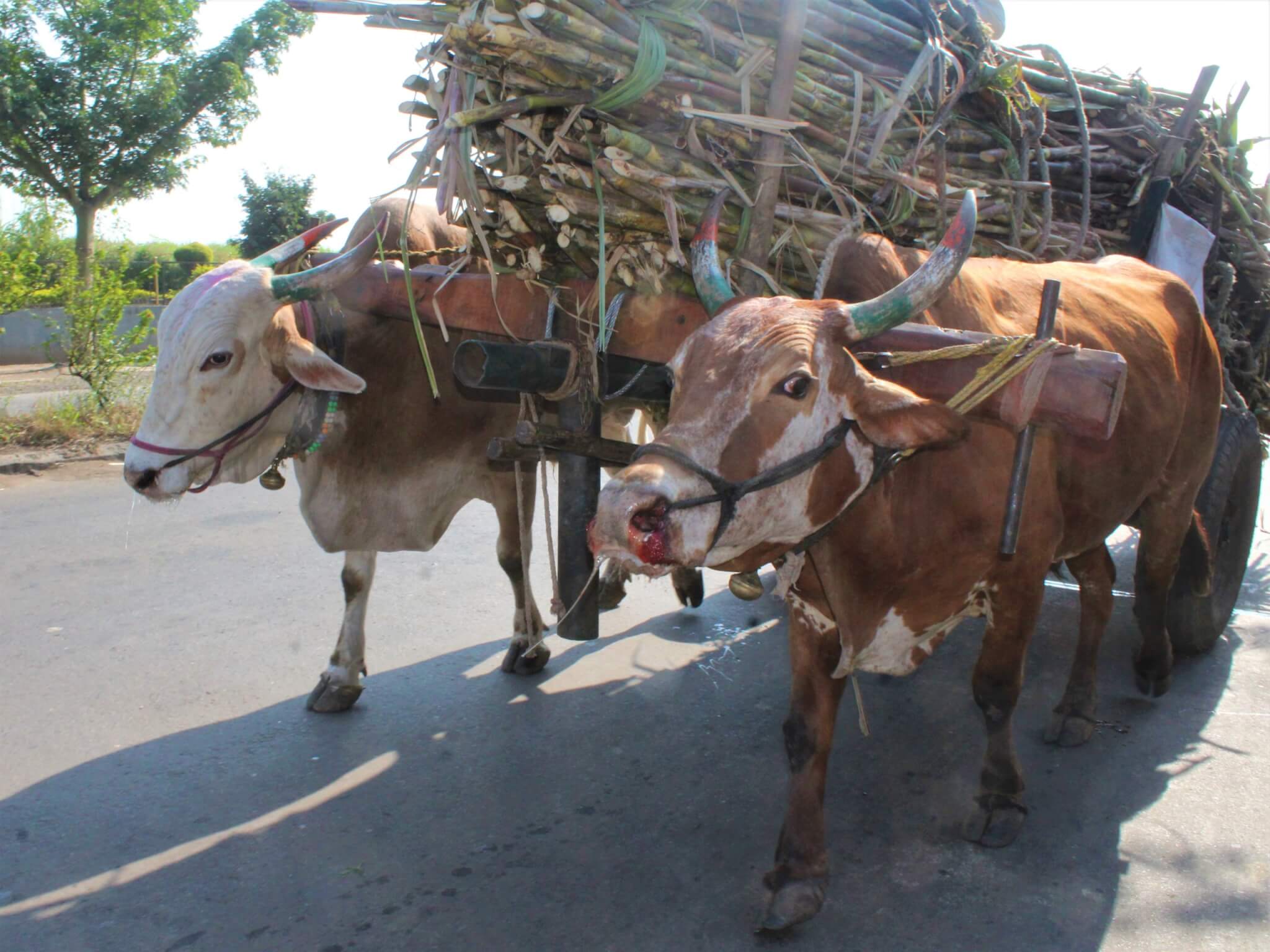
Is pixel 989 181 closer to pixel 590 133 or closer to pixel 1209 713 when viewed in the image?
pixel 590 133

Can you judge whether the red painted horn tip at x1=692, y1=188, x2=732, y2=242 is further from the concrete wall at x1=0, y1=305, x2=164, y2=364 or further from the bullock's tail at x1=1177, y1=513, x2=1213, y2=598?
the concrete wall at x1=0, y1=305, x2=164, y2=364

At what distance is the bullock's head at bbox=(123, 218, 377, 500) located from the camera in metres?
3.30

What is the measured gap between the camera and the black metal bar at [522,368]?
2.78 metres

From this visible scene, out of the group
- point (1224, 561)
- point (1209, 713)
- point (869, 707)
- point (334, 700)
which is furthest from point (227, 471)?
point (1224, 561)

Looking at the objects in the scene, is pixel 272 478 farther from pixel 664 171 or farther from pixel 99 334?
pixel 99 334

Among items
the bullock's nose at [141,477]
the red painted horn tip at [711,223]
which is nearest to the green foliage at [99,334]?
the bullock's nose at [141,477]

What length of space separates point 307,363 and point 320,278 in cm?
31

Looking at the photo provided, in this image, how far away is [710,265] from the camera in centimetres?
257

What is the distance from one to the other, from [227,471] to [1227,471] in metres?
4.01

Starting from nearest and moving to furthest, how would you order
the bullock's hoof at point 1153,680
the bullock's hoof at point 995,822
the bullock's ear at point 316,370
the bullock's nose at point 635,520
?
1. the bullock's nose at point 635,520
2. the bullock's hoof at point 995,822
3. the bullock's ear at point 316,370
4. the bullock's hoof at point 1153,680

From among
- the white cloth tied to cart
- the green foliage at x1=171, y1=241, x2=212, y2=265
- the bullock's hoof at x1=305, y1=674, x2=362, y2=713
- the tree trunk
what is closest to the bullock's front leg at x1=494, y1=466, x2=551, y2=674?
the bullock's hoof at x1=305, y1=674, x2=362, y2=713

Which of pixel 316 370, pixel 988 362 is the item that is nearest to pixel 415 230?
pixel 316 370

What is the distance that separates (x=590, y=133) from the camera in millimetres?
2754

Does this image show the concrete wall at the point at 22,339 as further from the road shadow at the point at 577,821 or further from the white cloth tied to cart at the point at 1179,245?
the white cloth tied to cart at the point at 1179,245
